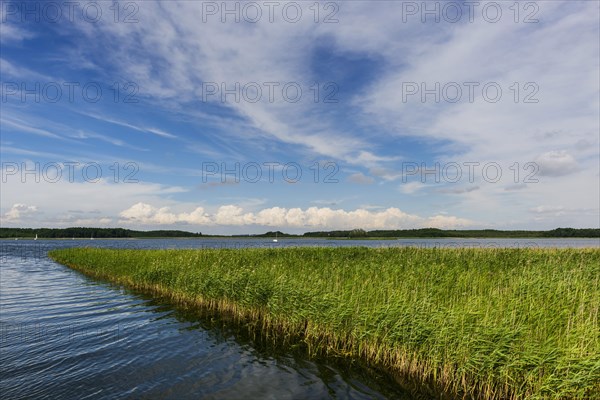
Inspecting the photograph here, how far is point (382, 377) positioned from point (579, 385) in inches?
200

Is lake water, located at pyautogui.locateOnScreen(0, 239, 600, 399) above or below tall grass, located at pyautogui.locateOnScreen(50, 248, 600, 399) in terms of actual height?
below

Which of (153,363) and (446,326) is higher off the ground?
(446,326)

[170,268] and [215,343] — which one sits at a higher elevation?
[170,268]

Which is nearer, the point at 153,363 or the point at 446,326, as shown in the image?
the point at 446,326

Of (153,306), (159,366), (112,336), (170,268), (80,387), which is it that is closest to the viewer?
(80,387)

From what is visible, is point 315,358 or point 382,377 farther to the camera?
point 315,358

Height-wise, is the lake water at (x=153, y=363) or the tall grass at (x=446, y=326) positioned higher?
the tall grass at (x=446, y=326)

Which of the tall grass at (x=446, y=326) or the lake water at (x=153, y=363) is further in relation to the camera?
the lake water at (x=153, y=363)

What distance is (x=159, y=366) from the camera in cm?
1209

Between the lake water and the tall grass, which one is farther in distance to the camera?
the lake water

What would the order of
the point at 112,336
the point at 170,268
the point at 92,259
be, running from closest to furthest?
1. the point at 112,336
2. the point at 170,268
3. the point at 92,259

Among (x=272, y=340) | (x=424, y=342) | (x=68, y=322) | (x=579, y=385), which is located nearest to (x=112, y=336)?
(x=68, y=322)

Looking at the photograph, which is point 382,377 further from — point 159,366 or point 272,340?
point 159,366

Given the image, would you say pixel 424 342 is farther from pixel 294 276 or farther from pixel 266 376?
pixel 294 276
